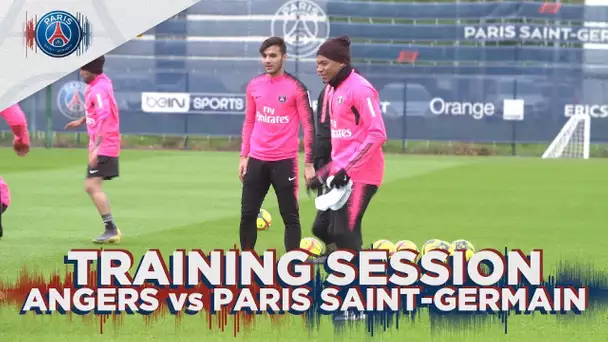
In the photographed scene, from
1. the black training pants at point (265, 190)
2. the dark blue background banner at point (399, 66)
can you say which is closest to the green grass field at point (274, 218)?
the black training pants at point (265, 190)

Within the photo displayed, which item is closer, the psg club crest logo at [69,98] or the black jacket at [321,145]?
the black jacket at [321,145]

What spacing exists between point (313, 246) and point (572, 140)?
2321 cm

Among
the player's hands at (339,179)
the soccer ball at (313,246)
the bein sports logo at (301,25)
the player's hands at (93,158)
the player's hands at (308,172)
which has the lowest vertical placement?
the soccer ball at (313,246)

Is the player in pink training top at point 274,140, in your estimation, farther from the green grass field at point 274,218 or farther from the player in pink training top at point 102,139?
the player in pink training top at point 102,139

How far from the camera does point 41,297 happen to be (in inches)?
329

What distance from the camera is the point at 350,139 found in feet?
32.0

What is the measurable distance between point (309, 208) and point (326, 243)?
19.1 feet

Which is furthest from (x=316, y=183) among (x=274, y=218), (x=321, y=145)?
(x=274, y=218)

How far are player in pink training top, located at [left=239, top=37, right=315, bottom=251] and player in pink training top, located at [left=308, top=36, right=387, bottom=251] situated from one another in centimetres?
162

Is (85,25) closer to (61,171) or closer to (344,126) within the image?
(344,126)

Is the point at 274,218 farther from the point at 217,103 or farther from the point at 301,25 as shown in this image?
the point at 301,25

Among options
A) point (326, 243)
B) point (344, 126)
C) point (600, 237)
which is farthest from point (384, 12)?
point (344, 126)

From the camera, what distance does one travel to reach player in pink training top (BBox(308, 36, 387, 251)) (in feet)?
30.9

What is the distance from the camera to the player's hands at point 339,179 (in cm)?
932
